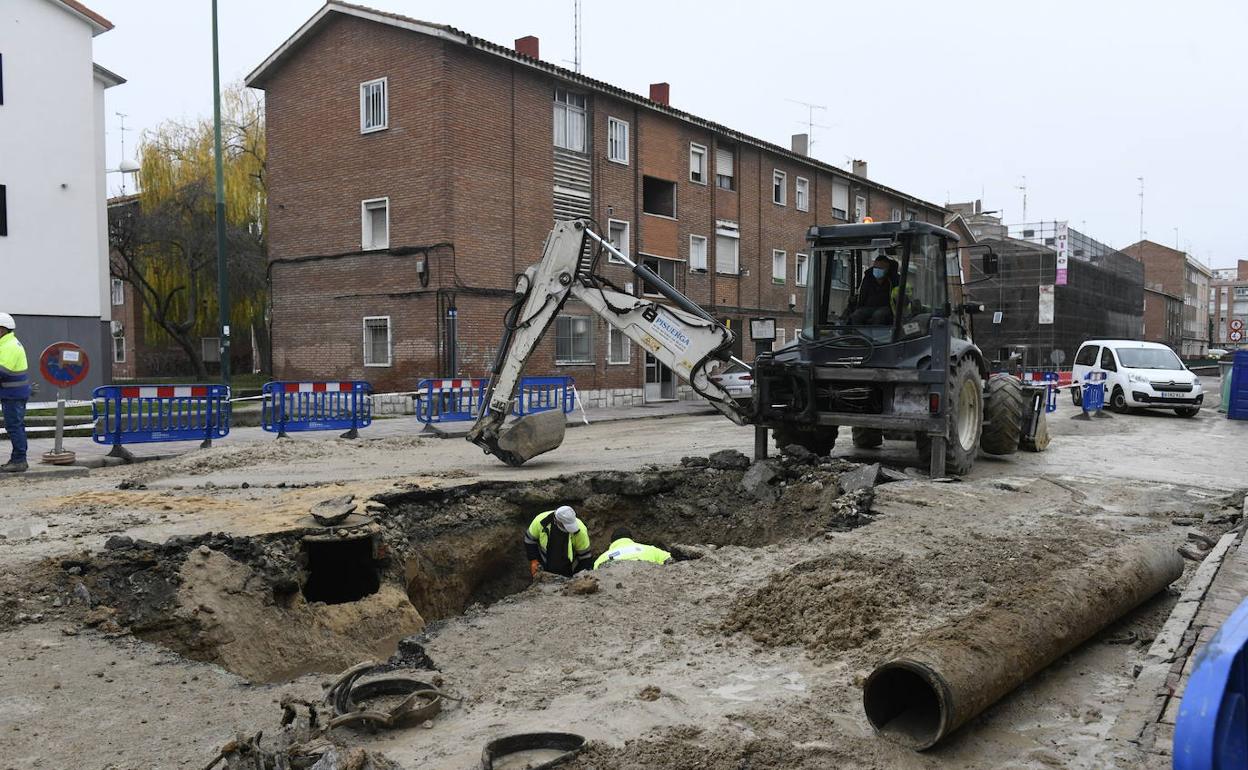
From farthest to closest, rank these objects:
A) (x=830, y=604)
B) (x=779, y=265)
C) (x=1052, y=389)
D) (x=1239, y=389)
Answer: (x=779, y=265)
(x=1052, y=389)
(x=1239, y=389)
(x=830, y=604)

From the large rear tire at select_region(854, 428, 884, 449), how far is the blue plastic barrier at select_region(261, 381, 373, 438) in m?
8.00

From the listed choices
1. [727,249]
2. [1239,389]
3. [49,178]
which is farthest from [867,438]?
[49,178]

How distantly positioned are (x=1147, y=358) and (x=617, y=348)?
13.2m

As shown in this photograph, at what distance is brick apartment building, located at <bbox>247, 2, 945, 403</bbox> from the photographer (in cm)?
2055

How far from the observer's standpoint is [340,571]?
7535 mm

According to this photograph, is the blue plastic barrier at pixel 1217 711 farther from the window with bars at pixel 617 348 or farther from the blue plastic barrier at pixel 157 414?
the window with bars at pixel 617 348

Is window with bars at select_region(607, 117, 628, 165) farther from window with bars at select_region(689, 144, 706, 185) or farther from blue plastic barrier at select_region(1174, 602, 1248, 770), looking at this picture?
blue plastic barrier at select_region(1174, 602, 1248, 770)

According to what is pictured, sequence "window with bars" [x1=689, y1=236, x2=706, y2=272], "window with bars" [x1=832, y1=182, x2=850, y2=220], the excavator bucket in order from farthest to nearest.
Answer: "window with bars" [x1=832, y1=182, x2=850, y2=220] < "window with bars" [x1=689, y1=236, x2=706, y2=272] < the excavator bucket

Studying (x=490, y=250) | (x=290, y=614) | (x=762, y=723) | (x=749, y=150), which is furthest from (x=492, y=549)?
(x=749, y=150)

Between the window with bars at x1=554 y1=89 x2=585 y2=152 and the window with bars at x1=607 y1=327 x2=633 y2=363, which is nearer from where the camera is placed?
the window with bars at x1=554 y1=89 x2=585 y2=152

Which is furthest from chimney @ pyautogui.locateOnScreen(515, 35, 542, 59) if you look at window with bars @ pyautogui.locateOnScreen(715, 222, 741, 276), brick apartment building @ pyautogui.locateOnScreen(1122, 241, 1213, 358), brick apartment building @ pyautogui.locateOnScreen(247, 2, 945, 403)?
brick apartment building @ pyautogui.locateOnScreen(1122, 241, 1213, 358)

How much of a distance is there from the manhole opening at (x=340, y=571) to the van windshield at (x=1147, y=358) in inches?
760

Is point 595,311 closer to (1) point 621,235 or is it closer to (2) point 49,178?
(1) point 621,235

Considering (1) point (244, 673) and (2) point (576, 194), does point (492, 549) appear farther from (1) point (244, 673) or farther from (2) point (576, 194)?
(2) point (576, 194)
